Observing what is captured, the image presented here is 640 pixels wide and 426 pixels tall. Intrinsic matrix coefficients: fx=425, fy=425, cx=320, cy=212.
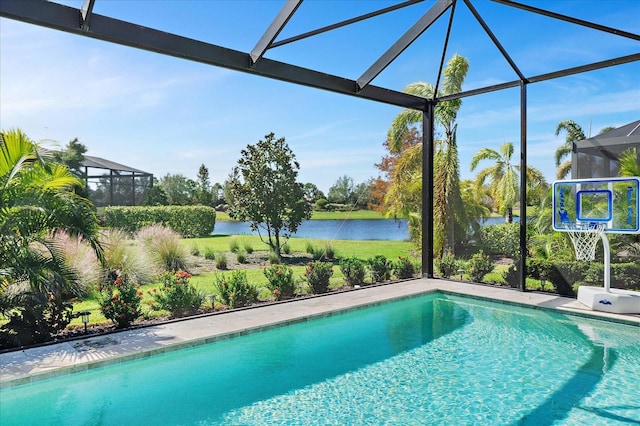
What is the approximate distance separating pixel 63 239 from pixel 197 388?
12.0 ft

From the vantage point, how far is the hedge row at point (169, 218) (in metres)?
8.33

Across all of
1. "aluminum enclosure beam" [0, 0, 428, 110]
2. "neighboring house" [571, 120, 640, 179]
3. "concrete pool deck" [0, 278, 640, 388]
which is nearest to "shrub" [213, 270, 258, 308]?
"concrete pool deck" [0, 278, 640, 388]

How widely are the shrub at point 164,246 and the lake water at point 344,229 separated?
1.64 meters

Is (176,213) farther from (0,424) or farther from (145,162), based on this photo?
(0,424)

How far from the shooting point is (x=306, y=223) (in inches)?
454

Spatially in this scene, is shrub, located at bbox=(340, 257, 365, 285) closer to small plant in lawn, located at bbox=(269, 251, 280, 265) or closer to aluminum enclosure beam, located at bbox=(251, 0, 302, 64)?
small plant in lawn, located at bbox=(269, 251, 280, 265)

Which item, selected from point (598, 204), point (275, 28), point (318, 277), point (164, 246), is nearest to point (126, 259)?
point (164, 246)

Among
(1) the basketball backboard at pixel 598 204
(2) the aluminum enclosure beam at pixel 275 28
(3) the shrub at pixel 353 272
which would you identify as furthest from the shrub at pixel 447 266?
(2) the aluminum enclosure beam at pixel 275 28

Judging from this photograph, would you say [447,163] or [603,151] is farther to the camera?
[447,163]

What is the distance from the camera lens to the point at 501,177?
1287 centimetres

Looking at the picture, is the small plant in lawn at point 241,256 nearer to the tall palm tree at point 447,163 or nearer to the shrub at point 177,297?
the shrub at point 177,297

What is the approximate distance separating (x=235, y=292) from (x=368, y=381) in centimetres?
333

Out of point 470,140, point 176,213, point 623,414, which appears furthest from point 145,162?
point 623,414

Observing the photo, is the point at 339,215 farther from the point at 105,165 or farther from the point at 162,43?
the point at 162,43
